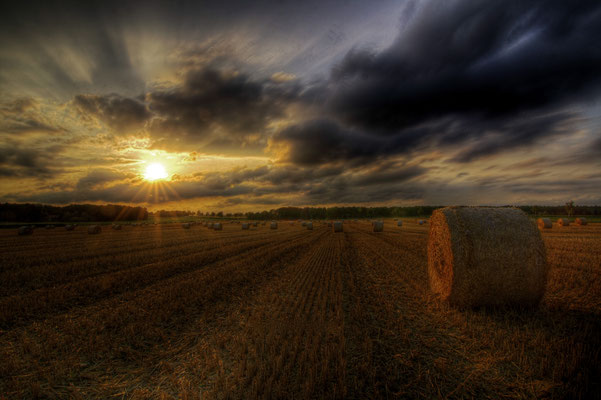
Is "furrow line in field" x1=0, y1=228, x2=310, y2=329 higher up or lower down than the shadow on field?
lower down

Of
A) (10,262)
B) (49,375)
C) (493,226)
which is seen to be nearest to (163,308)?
(49,375)

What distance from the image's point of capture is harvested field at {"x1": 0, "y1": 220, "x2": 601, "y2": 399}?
11.5 feet

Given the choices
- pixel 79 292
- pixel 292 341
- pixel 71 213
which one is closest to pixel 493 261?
pixel 292 341

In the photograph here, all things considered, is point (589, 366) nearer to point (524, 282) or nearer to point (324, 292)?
point (524, 282)

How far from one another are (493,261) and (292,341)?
5.40 meters

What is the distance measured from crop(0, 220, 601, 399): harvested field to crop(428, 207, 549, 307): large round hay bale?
43 centimetres

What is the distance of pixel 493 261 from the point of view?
621 centimetres

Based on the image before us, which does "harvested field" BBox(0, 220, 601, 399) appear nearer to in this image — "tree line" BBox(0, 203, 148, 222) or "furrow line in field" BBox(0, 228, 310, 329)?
"furrow line in field" BBox(0, 228, 310, 329)

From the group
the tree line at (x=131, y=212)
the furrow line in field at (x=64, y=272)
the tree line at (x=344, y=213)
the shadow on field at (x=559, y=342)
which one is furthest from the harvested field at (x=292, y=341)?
the tree line at (x=344, y=213)

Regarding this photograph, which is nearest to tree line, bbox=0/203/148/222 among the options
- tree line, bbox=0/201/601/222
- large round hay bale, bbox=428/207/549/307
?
tree line, bbox=0/201/601/222

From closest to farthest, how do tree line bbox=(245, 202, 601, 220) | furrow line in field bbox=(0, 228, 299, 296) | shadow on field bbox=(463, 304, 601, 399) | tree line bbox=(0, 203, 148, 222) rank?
shadow on field bbox=(463, 304, 601, 399) < furrow line in field bbox=(0, 228, 299, 296) < tree line bbox=(0, 203, 148, 222) < tree line bbox=(245, 202, 601, 220)

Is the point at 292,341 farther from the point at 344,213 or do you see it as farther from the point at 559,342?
the point at 344,213

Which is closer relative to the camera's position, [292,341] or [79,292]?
[292,341]

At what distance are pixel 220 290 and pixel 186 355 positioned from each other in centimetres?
382
